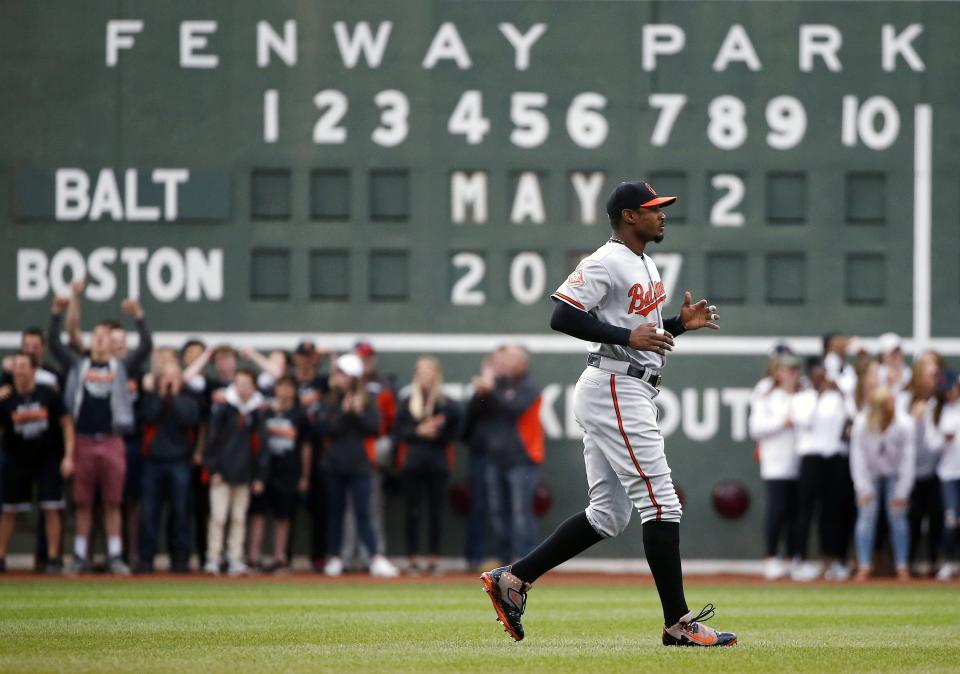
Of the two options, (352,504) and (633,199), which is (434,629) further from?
(352,504)

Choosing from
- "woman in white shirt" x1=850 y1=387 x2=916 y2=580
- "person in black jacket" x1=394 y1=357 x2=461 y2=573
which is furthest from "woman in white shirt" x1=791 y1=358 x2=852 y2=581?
"person in black jacket" x1=394 y1=357 x2=461 y2=573

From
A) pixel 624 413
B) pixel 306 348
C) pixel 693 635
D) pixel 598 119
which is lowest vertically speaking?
pixel 693 635

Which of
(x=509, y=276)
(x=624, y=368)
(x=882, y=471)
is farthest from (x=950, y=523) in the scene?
(x=624, y=368)

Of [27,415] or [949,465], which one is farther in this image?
[949,465]

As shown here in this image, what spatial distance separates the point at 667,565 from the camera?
21.6ft

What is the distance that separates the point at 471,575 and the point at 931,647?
7.09 meters

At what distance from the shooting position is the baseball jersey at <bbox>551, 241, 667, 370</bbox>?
6.72m

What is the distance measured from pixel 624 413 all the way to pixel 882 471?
23.9ft

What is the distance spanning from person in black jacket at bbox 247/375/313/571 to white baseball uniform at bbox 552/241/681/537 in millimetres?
7080

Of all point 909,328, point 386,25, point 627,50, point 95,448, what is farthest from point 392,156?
point 909,328

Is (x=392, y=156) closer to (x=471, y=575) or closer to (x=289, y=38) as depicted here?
(x=289, y=38)

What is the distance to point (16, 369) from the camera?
13070 mm

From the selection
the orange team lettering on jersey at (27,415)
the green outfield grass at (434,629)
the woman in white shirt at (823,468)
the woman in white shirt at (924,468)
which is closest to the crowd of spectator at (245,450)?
the orange team lettering on jersey at (27,415)

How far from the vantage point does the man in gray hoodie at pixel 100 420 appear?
13000 millimetres
